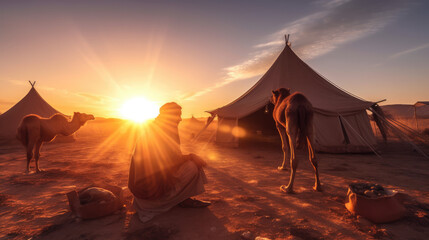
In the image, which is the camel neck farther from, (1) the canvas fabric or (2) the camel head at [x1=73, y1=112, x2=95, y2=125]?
(1) the canvas fabric

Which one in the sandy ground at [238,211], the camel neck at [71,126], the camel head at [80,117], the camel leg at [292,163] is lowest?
the sandy ground at [238,211]

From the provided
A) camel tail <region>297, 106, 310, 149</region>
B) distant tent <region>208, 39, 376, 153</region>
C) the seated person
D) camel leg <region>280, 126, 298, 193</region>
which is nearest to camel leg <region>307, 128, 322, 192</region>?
camel tail <region>297, 106, 310, 149</region>

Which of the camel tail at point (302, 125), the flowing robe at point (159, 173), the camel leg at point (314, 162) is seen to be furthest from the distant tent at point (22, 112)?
the camel leg at point (314, 162)

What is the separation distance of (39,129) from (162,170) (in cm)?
533

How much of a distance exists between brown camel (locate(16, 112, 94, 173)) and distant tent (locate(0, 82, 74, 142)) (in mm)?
9319

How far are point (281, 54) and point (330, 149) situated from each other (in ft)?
19.7

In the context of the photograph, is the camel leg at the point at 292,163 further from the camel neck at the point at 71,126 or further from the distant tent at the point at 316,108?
the camel neck at the point at 71,126

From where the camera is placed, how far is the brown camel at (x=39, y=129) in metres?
5.40

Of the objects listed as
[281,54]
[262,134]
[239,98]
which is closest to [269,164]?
[239,98]

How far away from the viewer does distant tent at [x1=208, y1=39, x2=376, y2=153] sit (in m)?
7.81

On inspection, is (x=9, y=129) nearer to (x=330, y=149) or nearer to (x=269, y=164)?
(x=269, y=164)

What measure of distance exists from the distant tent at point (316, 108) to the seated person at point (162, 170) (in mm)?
6212

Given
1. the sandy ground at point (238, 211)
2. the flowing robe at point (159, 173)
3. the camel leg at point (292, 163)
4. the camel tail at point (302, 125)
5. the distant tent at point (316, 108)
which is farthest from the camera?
the distant tent at point (316, 108)

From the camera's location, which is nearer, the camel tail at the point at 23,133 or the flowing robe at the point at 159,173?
the flowing robe at the point at 159,173
